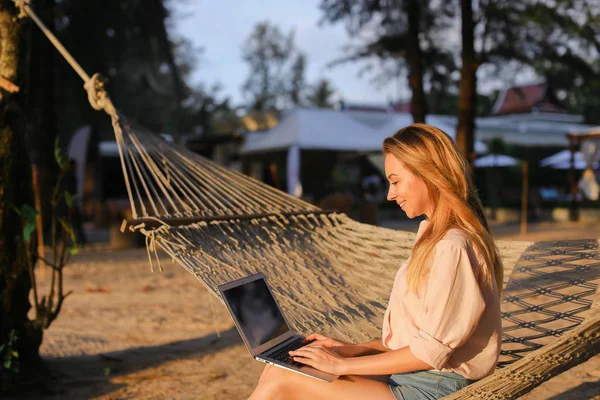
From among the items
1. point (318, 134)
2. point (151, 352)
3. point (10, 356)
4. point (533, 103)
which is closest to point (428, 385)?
point (10, 356)

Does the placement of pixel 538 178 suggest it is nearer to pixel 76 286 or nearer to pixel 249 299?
pixel 76 286

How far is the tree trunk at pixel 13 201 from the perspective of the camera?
2463 mm

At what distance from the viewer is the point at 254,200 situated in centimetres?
268

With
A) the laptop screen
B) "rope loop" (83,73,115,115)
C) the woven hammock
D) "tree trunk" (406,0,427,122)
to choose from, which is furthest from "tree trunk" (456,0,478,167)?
the laptop screen

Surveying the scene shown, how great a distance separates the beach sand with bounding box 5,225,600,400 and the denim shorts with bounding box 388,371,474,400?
577mm

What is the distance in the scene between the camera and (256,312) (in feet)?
5.14

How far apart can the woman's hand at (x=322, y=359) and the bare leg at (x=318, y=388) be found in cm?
3

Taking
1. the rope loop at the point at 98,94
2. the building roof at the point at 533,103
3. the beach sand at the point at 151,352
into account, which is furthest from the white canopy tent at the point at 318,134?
the building roof at the point at 533,103

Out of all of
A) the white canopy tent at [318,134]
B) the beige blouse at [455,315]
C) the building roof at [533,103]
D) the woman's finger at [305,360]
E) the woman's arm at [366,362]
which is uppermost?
the building roof at [533,103]

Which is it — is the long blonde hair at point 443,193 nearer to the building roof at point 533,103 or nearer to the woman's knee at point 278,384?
the woman's knee at point 278,384

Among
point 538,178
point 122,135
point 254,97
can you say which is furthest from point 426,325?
point 254,97

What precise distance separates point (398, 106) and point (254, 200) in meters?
25.6

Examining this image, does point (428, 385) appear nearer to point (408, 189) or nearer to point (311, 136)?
point (408, 189)

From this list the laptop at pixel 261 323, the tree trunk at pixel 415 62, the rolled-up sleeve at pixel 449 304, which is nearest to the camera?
the rolled-up sleeve at pixel 449 304
